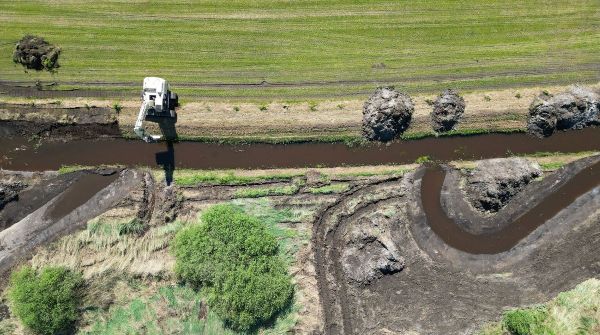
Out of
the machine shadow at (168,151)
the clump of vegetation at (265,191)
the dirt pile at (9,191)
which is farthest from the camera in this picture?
the machine shadow at (168,151)

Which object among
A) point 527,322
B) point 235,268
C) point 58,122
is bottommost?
point 527,322

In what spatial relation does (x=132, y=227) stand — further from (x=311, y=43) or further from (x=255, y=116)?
(x=311, y=43)

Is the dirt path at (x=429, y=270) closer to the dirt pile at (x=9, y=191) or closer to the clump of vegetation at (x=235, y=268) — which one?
the clump of vegetation at (x=235, y=268)

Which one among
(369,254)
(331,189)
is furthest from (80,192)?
(369,254)

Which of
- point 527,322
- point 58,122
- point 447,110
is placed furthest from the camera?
point 58,122

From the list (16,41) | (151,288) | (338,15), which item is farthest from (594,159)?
(16,41)

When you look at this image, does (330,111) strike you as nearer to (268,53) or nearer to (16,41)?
(268,53)

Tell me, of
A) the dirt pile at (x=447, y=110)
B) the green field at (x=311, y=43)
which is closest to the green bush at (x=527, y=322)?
the dirt pile at (x=447, y=110)
